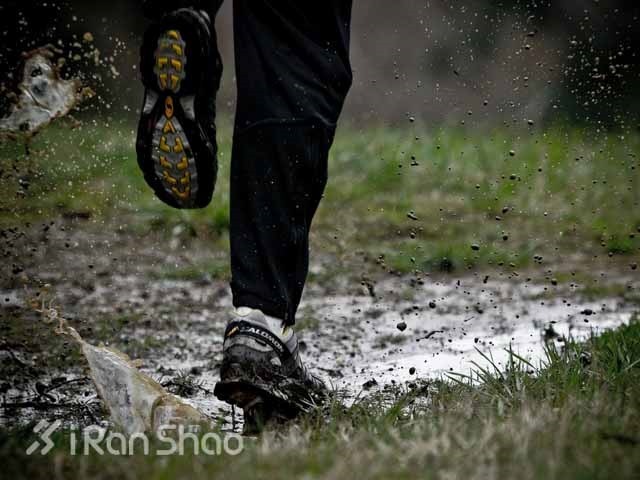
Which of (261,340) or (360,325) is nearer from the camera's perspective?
(261,340)

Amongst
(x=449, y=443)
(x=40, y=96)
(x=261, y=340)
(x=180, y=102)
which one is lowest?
(x=449, y=443)

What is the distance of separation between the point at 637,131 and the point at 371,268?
4992mm

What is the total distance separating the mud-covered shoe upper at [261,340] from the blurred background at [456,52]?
5.86 m

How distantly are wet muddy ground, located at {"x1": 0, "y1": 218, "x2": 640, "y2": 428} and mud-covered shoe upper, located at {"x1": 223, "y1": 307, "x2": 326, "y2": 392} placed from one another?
212mm

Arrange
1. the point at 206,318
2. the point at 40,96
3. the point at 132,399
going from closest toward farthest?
the point at 132,399, the point at 40,96, the point at 206,318

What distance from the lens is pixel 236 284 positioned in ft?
7.39

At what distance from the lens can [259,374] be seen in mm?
2182

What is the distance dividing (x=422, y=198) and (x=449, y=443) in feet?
13.8

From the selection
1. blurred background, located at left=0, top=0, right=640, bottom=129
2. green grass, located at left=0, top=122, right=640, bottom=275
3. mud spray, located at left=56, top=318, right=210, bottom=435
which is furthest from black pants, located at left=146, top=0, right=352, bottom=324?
blurred background, located at left=0, top=0, right=640, bottom=129

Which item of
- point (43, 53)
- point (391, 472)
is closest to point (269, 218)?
point (391, 472)

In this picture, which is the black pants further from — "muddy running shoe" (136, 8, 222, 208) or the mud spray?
the mud spray

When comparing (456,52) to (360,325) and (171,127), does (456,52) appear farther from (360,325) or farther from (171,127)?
(171,127)

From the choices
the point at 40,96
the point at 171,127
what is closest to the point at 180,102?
the point at 171,127

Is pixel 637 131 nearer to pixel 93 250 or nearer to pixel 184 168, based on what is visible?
pixel 93 250
